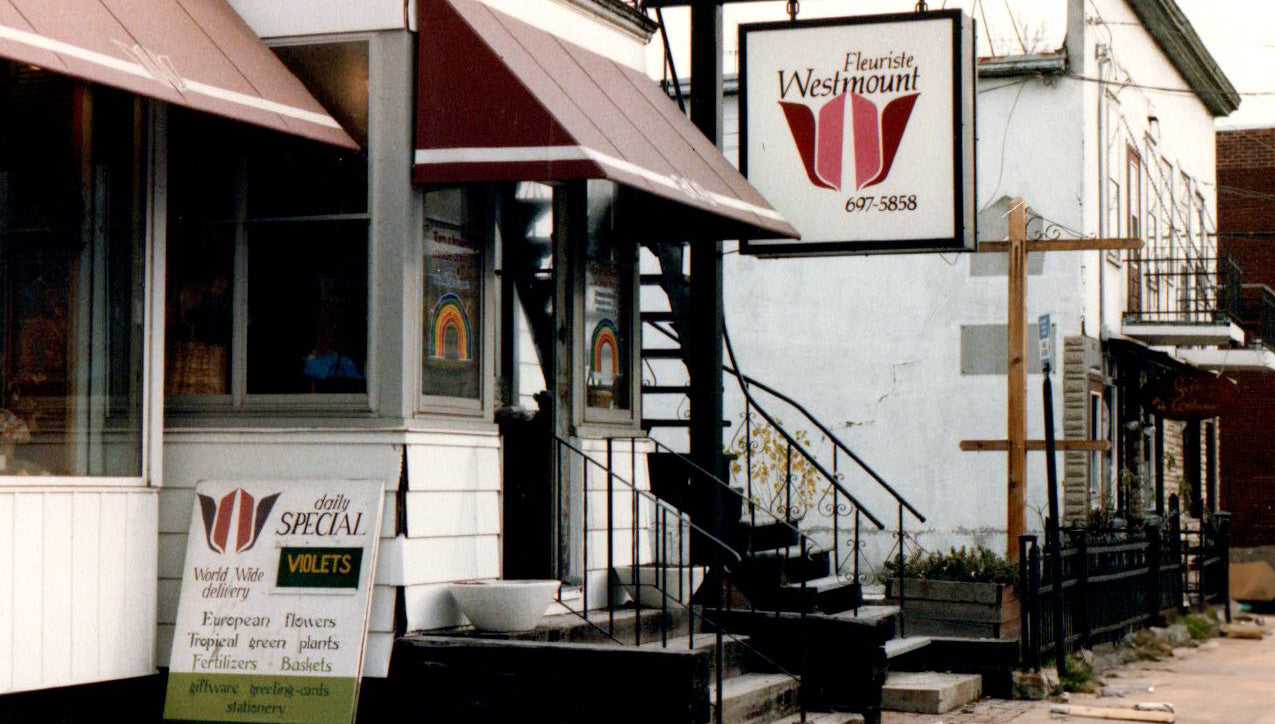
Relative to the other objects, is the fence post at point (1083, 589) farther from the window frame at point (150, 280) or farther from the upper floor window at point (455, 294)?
the window frame at point (150, 280)

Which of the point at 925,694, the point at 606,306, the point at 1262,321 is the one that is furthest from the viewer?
the point at 1262,321

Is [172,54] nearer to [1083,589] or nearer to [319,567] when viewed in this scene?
[319,567]

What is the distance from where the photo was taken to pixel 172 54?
297 inches

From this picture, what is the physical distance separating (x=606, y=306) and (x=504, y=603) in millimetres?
2644

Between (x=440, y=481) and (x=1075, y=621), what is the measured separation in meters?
8.37

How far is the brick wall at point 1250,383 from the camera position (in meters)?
32.9

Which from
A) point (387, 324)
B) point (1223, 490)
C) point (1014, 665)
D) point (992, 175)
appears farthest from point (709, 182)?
point (1223, 490)

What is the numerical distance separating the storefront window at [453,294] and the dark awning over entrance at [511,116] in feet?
1.52

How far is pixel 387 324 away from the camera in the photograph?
8.42m

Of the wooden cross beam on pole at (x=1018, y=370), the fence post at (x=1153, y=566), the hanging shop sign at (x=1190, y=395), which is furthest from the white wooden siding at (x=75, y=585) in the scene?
the hanging shop sign at (x=1190, y=395)

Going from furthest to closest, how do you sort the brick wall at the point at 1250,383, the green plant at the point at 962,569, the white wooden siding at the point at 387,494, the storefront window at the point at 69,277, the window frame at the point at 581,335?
the brick wall at the point at 1250,383
the green plant at the point at 962,569
the window frame at the point at 581,335
the white wooden siding at the point at 387,494
the storefront window at the point at 69,277

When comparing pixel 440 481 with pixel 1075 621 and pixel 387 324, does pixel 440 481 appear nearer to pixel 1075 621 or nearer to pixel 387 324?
pixel 387 324

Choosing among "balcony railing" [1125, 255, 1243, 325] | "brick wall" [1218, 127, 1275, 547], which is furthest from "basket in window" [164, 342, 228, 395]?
"brick wall" [1218, 127, 1275, 547]

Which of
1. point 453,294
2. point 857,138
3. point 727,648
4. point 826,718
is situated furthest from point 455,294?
point 857,138
